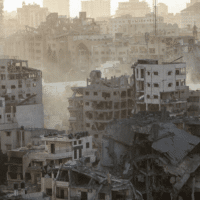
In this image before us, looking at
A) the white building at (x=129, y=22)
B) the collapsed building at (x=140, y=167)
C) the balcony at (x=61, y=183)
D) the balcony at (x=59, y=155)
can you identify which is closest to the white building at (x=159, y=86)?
the balcony at (x=59, y=155)

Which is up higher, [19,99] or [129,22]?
[129,22]

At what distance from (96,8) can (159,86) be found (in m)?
110

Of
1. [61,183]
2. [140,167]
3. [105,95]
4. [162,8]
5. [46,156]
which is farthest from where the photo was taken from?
Answer: [162,8]

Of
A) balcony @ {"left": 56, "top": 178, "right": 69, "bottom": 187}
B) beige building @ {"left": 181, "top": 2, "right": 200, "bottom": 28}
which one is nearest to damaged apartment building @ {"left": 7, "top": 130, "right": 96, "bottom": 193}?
balcony @ {"left": 56, "top": 178, "right": 69, "bottom": 187}

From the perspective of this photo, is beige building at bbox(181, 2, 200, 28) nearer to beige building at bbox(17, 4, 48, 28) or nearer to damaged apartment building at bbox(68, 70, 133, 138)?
beige building at bbox(17, 4, 48, 28)

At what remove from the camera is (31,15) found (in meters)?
128

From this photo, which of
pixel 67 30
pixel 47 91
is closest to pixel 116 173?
pixel 47 91

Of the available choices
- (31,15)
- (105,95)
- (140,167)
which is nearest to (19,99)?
(105,95)

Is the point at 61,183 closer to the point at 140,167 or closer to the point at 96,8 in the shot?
the point at 140,167

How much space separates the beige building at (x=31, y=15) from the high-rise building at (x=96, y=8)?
2122 cm

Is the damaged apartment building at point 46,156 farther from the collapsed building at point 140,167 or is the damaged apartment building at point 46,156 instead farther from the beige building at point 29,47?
the beige building at point 29,47

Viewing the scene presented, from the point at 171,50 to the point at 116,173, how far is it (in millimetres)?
41710

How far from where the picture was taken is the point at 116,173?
31516 mm

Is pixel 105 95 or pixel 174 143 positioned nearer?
pixel 174 143
